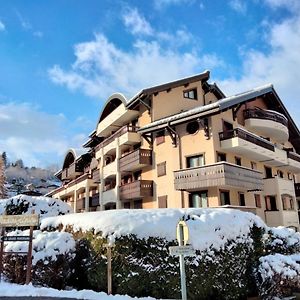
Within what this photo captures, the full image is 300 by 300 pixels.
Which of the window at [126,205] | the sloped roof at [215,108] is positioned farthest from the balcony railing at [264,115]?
the window at [126,205]

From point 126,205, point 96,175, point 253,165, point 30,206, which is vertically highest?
point 96,175

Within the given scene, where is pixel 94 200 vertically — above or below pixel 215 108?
below

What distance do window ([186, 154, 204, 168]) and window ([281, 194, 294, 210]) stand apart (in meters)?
9.54

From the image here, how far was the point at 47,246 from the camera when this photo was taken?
12711 mm

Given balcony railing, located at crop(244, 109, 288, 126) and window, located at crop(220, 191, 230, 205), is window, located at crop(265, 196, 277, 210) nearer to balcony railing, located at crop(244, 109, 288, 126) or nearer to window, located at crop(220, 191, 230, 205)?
window, located at crop(220, 191, 230, 205)

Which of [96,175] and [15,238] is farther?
[96,175]

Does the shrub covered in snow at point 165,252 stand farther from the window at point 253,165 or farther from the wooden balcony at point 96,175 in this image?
the wooden balcony at point 96,175

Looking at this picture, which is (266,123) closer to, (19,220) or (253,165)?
(253,165)

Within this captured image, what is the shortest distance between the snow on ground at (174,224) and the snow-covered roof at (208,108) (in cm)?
1131

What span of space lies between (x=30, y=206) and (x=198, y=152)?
40.9ft

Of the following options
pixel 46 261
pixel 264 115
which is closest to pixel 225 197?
pixel 264 115

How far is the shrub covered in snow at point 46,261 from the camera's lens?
1229 cm

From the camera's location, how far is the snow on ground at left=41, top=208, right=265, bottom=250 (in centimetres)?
1210

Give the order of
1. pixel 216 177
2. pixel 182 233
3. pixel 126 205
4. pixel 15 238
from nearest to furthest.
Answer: pixel 182 233 < pixel 15 238 < pixel 216 177 < pixel 126 205
